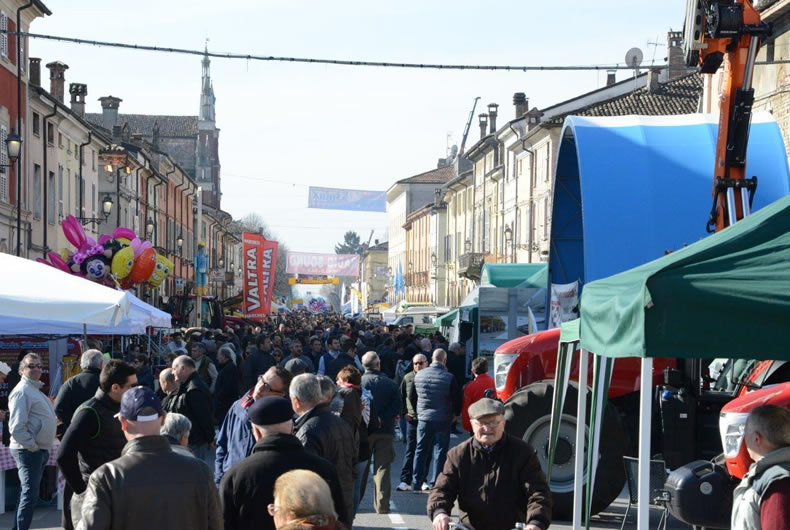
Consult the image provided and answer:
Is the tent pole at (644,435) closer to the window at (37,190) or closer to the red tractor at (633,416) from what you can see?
the red tractor at (633,416)

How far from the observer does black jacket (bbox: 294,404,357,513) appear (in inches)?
326

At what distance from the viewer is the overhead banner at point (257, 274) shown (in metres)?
44.2

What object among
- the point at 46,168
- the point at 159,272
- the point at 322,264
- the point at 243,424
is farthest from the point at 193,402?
the point at 322,264

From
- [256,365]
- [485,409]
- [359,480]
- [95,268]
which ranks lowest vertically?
→ [359,480]

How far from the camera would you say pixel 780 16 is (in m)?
28.0

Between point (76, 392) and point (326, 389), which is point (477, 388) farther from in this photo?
point (326, 389)

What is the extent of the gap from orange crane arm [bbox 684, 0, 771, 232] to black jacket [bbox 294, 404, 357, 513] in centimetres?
699

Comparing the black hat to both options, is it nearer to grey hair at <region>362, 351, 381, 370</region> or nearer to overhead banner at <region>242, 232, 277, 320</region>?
grey hair at <region>362, 351, 381, 370</region>

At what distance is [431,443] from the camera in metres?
14.7

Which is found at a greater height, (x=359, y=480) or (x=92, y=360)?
(x=92, y=360)

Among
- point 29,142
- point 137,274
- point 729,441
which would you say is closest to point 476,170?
point 29,142

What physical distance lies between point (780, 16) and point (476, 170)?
45.1 metres

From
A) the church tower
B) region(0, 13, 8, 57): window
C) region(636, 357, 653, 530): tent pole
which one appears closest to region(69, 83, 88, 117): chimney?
region(0, 13, 8, 57): window

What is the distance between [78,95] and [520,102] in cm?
2205
